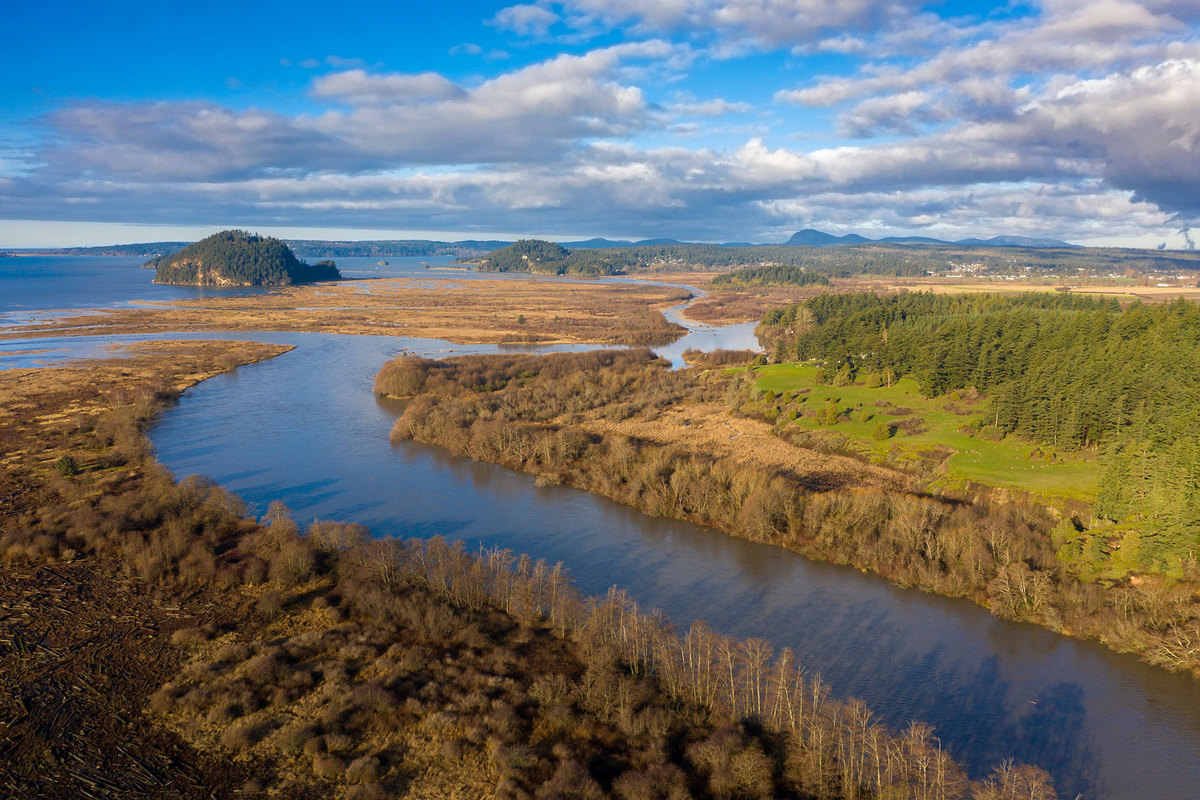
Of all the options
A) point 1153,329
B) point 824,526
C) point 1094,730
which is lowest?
point 1094,730

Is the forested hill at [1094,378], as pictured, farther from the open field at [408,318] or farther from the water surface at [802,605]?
the open field at [408,318]

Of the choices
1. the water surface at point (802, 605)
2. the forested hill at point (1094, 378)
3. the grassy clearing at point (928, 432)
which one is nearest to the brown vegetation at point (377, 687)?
the water surface at point (802, 605)

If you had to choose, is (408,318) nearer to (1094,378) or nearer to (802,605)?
(1094,378)

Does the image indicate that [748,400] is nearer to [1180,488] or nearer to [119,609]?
[1180,488]

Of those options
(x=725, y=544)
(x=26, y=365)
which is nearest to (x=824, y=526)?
(x=725, y=544)

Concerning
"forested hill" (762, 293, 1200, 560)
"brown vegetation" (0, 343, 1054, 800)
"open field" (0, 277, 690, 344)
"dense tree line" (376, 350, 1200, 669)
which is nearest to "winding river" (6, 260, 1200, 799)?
"dense tree line" (376, 350, 1200, 669)

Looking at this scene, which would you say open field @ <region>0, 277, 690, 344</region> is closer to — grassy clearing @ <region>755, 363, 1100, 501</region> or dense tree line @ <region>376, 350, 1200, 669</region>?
grassy clearing @ <region>755, 363, 1100, 501</region>
